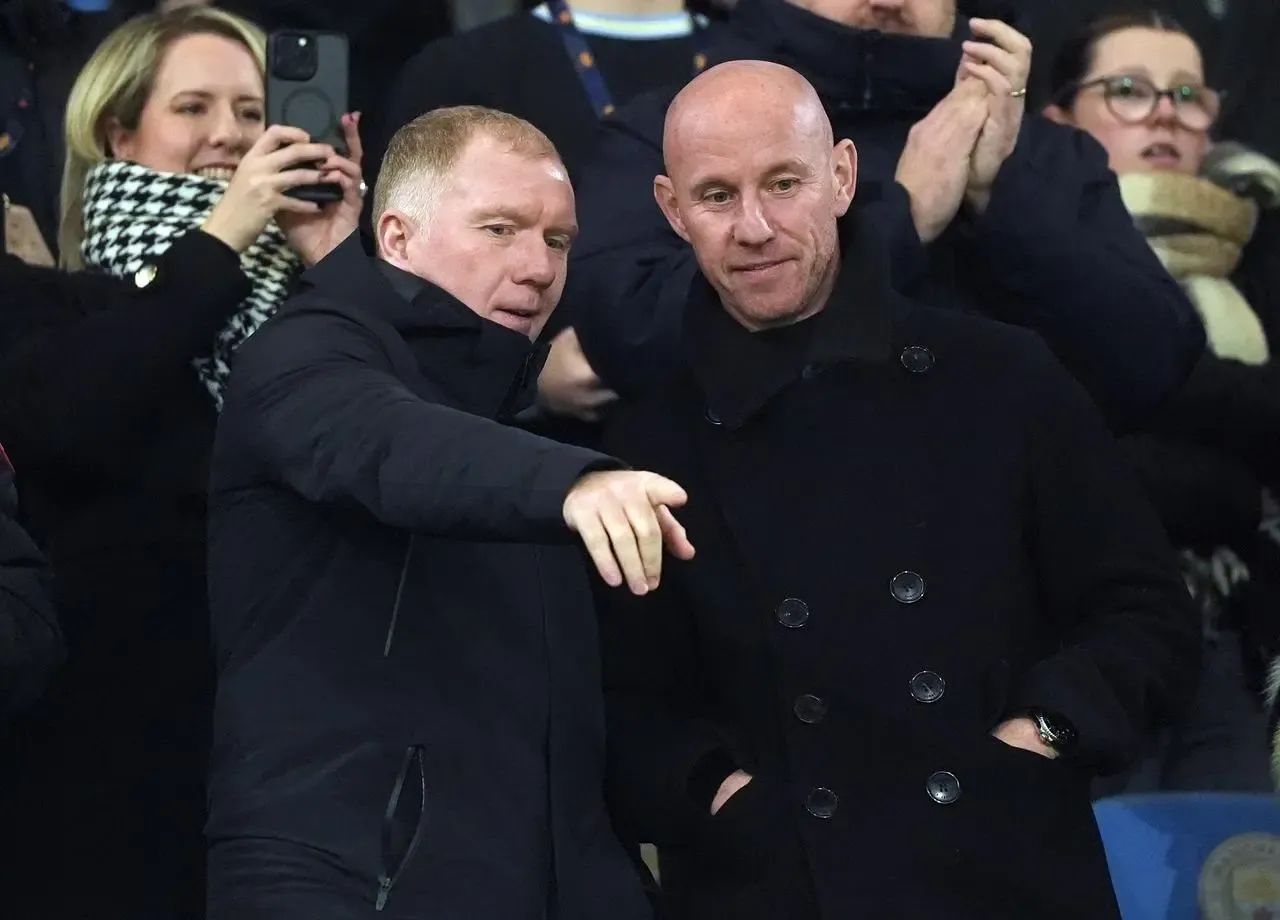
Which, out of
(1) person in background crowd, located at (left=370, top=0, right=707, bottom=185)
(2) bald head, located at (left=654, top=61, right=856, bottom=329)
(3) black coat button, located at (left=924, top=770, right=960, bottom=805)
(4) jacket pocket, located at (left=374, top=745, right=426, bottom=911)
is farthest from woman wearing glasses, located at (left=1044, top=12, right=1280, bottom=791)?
(4) jacket pocket, located at (left=374, top=745, right=426, bottom=911)

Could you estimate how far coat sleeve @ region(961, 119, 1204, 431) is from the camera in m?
2.81

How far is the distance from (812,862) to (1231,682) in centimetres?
104

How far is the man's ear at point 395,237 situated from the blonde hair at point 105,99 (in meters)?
0.77

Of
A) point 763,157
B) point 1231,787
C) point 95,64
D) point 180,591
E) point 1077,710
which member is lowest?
point 1231,787

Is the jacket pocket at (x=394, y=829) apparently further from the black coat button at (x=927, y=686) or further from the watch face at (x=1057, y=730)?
the watch face at (x=1057, y=730)

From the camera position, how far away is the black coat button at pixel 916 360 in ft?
8.11

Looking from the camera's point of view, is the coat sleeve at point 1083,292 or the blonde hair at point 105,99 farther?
the blonde hair at point 105,99

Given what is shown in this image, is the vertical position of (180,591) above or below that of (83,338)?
below

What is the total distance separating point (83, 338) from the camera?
273cm

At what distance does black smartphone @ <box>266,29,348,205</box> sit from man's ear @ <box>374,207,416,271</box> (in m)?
0.56

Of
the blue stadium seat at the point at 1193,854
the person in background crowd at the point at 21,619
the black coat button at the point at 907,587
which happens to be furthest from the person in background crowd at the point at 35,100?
the blue stadium seat at the point at 1193,854

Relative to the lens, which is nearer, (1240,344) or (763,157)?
(763,157)

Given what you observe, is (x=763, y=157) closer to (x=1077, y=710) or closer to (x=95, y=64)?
(x=1077, y=710)

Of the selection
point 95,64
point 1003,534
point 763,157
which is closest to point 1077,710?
point 1003,534
